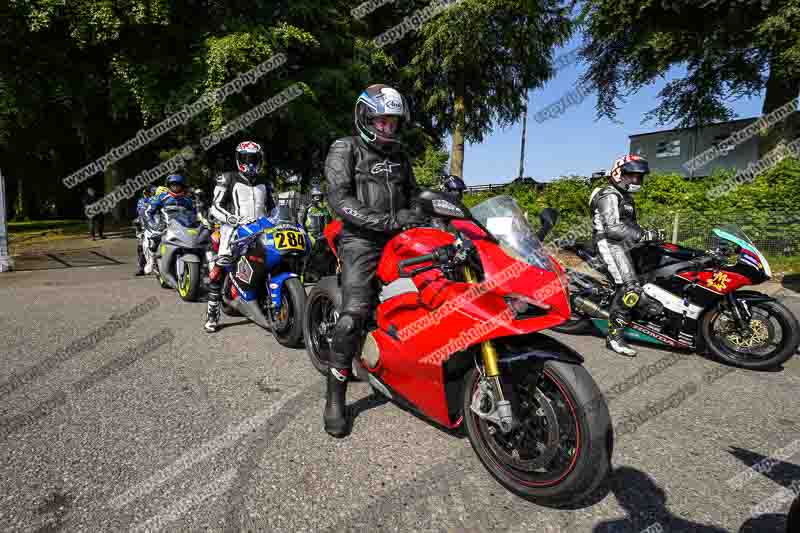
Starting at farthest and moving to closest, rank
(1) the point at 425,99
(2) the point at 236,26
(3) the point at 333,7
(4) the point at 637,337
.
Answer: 1. (1) the point at 425,99
2. (3) the point at 333,7
3. (2) the point at 236,26
4. (4) the point at 637,337

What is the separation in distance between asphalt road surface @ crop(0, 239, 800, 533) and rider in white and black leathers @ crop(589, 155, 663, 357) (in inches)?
17.8

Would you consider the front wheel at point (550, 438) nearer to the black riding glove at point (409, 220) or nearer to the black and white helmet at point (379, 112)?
the black riding glove at point (409, 220)

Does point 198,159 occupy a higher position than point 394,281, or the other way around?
point 198,159

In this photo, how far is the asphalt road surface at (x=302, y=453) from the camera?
2266 millimetres

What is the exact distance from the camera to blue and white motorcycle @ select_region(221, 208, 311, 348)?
482 cm

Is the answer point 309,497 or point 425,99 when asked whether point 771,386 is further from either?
point 425,99

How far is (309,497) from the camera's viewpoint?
Result: 2.41 meters

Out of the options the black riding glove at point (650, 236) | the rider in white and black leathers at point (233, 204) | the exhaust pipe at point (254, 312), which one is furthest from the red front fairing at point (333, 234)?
the black riding glove at point (650, 236)

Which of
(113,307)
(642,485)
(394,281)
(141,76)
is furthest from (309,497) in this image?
(141,76)

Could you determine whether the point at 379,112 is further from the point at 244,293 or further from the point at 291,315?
the point at 244,293

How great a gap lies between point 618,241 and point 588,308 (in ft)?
2.66

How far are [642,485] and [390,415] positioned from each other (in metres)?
1.59

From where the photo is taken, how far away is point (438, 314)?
2572 mm

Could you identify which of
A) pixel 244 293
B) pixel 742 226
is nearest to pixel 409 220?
pixel 244 293
